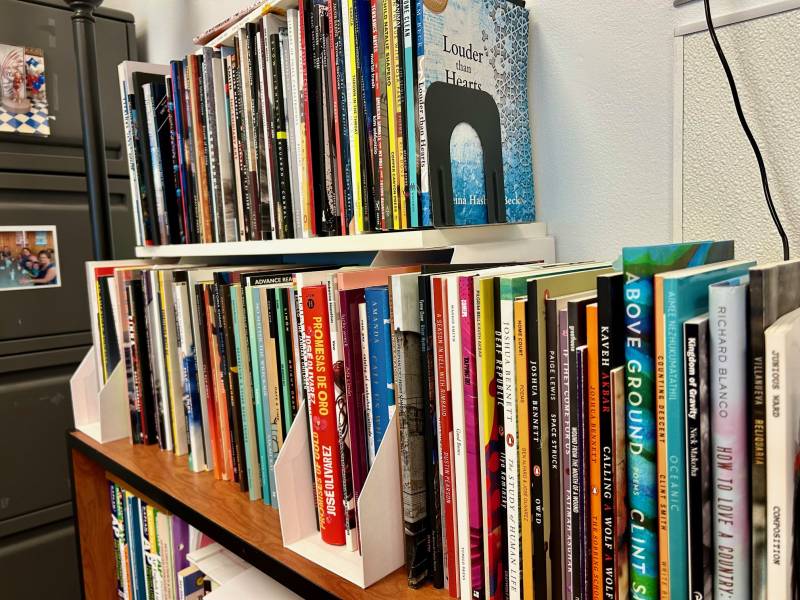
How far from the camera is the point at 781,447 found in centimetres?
43

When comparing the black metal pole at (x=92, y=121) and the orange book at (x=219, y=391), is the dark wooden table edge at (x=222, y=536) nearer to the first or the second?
the orange book at (x=219, y=391)

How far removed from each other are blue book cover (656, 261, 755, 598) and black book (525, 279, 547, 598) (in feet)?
0.37

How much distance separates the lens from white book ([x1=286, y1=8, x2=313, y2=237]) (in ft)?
2.97

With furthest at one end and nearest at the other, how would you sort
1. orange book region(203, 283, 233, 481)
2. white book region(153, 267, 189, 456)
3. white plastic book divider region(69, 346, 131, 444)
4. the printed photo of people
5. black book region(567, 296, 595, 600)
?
the printed photo of people → white plastic book divider region(69, 346, 131, 444) → white book region(153, 267, 189, 456) → orange book region(203, 283, 233, 481) → black book region(567, 296, 595, 600)

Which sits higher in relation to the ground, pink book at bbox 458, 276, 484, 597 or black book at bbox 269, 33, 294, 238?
black book at bbox 269, 33, 294, 238

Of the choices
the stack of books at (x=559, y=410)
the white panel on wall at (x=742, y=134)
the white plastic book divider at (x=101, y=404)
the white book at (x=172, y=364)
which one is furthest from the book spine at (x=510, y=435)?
the white plastic book divider at (x=101, y=404)

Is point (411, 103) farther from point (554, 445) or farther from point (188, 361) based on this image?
point (188, 361)

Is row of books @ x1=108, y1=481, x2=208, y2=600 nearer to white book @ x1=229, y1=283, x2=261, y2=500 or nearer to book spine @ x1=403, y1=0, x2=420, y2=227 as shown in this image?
white book @ x1=229, y1=283, x2=261, y2=500

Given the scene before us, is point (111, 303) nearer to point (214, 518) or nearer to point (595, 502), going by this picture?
point (214, 518)

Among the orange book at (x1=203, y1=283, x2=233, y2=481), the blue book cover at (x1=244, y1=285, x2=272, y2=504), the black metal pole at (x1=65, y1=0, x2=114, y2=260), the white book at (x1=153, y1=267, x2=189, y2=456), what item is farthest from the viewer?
the black metal pole at (x1=65, y1=0, x2=114, y2=260)

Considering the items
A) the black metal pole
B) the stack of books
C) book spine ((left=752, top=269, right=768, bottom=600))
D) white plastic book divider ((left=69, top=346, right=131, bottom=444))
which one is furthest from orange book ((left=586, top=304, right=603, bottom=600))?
the black metal pole

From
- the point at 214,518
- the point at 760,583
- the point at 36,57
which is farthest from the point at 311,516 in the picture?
the point at 36,57

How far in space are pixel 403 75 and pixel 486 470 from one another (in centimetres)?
49

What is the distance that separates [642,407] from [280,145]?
699 mm
